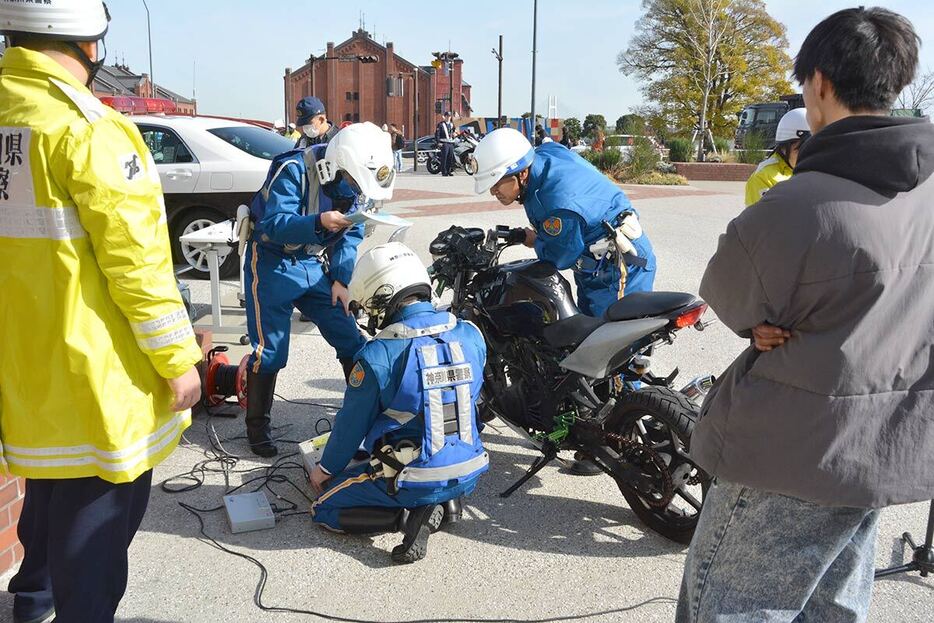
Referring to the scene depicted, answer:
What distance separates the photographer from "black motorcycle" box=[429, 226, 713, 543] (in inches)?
138

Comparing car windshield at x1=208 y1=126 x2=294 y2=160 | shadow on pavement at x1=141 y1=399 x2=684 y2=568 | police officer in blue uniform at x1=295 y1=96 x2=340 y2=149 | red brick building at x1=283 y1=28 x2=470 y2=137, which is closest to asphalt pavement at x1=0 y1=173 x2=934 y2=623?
shadow on pavement at x1=141 y1=399 x2=684 y2=568

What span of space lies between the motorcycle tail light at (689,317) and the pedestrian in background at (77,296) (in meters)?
2.00

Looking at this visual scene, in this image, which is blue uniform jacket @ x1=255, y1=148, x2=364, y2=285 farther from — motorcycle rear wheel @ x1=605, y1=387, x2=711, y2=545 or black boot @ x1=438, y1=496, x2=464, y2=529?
motorcycle rear wheel @ x1=605, y1=387, x2=711, y2=545

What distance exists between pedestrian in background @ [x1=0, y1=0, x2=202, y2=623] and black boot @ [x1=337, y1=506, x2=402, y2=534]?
133 cm

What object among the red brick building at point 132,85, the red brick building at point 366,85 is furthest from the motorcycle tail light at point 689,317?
the red brick building at point 366,85

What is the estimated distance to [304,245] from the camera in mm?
4375

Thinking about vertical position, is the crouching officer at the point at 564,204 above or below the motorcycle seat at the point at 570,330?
above

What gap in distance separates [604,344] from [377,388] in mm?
999

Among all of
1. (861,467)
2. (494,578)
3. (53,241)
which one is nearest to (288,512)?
(494,578)

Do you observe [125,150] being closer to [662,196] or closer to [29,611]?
[29,611]

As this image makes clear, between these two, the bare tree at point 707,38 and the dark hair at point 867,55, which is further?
the bare tree at point 707,38

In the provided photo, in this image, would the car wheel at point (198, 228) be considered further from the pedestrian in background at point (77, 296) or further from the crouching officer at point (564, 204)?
the pedestrian in background at point (77, 296)

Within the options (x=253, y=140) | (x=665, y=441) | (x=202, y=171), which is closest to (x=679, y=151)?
(x=253, y=140)

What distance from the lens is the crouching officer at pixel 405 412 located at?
332 cm
